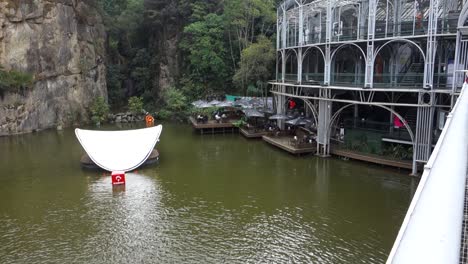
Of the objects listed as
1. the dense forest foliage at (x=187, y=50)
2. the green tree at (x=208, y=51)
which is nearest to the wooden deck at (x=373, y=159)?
the dense forest foliage at (x=187, y=50)

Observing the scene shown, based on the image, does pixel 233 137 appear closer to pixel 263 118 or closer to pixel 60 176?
pixel 263 118

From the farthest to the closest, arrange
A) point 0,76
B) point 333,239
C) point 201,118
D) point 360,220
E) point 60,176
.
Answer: point 201,118 → point 0,76 → point 60,176 → point 360,220 → point 333,239

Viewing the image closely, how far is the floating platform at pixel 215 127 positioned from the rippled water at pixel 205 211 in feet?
28.3

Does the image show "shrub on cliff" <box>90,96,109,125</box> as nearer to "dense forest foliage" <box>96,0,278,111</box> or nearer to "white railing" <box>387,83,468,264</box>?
"dense forest foliage" <box>96,0,278,111</box>

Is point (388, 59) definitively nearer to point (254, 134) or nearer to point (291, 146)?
point (291, 146)

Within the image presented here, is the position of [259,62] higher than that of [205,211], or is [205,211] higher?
[259,62]

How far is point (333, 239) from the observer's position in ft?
47.7

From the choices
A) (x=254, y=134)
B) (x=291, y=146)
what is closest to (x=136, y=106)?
(x=254, y=134)

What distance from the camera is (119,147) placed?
84.0 feet

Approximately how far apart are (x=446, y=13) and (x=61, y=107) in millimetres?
33454

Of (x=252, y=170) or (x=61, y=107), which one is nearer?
(x=252, y=170)

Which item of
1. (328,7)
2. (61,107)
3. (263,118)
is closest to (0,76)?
(61,107)

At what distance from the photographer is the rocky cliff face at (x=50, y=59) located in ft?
114

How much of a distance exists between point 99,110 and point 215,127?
550 inches
